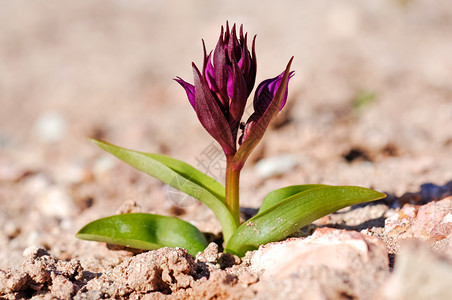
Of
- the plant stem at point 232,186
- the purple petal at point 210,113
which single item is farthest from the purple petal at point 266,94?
the plant stem at point 232,186

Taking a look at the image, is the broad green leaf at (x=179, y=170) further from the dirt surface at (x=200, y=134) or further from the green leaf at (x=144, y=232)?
the dirt surface at (x=200, y=134)

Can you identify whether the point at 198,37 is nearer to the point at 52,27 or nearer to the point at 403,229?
the point at 52,27

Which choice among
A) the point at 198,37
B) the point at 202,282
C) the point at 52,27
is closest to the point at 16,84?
the point at 52,27

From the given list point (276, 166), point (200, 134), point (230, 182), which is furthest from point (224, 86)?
point (200, 134)

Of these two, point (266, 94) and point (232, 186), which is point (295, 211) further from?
point (266, 94)

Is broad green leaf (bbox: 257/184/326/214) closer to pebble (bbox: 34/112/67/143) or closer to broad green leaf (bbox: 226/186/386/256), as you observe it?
broad green leaf (bbox: 226/186/386/256)

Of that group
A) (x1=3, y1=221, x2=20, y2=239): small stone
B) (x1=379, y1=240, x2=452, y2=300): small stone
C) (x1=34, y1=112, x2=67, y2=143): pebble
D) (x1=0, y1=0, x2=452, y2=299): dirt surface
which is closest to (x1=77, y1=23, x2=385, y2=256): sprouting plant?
(x1=0, y1=0, x2=452, y2=299): dirt surface
